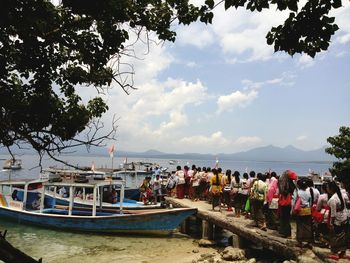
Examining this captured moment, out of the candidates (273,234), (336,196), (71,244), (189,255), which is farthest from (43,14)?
(71,244)

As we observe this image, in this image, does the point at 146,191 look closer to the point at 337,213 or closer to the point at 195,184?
the point at 195,184

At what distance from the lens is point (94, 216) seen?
15805 millimetres

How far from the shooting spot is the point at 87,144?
4.16 m

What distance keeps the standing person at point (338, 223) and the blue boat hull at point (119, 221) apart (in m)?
7.39

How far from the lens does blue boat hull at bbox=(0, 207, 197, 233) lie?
1480cm

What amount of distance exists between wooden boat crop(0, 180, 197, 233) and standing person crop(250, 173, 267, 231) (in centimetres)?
379

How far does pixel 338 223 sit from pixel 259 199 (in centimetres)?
329

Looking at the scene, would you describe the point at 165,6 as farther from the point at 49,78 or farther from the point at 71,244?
the point at 71,244

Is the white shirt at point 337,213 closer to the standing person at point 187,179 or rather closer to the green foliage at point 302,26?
the green foliage at point 302,26

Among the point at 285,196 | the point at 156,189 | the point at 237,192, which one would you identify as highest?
the point at 285,196

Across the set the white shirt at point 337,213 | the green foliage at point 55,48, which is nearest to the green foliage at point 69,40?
the green foliage at point 55,48

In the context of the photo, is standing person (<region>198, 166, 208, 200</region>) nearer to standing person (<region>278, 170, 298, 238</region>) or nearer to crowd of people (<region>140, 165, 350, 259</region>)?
crowd of people (<region>140, 165, 350, 259</region>)

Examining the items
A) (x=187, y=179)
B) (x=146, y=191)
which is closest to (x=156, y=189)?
(x=146, y=191)

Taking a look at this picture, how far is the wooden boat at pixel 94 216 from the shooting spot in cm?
1498
